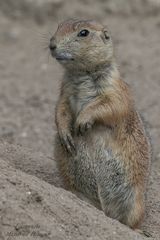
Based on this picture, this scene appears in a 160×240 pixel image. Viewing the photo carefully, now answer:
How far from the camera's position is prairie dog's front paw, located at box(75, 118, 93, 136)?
690 centimetres

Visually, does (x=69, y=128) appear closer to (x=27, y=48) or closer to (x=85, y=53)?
(x=85, y=53)

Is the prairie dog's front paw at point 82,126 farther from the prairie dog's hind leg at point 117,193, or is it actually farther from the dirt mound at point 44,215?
the dirt mound at point 44,215

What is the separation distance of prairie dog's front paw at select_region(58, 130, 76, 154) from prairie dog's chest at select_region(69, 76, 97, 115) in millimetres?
241

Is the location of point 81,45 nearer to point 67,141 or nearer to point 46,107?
point 67,141

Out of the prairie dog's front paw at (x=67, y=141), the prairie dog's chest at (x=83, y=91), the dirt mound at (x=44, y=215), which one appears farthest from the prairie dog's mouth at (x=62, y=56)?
the dirt mound at (x=44, y=215)

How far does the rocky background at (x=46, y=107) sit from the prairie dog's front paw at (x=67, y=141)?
1.36 feet

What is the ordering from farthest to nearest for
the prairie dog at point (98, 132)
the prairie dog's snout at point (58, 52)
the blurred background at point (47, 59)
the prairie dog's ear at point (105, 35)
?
the blurred background at point (47, 59)
the prairie dog's ear at point (105, 35)
the prairie dog at point (98, 132)
the prairie dog's snout at point (58, 52)

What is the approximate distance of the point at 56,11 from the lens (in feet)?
45.8

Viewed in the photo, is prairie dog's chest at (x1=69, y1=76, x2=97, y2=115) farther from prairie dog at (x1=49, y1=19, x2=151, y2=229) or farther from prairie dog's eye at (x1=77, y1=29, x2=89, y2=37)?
prairie dog's eye at (x1=77, y1=29, x2=89, y2=37)

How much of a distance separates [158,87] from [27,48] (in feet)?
9.11

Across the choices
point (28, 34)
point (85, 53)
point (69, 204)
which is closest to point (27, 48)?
point (28, 34)

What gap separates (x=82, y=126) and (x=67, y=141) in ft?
0.66

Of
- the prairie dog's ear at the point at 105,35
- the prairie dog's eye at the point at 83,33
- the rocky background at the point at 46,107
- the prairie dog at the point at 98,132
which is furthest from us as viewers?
the prairie dog's ear at the point at 105,35

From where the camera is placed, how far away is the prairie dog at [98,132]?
6.97m
